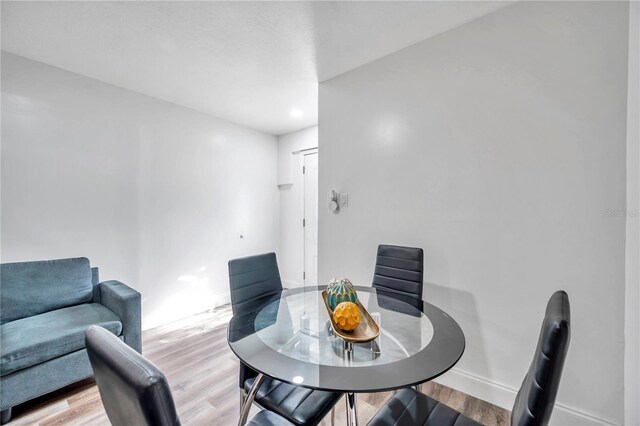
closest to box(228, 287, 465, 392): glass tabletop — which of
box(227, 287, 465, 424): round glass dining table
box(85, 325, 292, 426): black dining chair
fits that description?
box(227, 287, 465, 424): round glass dining table

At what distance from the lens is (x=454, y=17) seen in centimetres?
185

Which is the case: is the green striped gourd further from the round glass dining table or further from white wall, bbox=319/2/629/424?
white wall, bbox=319/2/629/424

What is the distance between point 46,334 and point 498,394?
9.97ft

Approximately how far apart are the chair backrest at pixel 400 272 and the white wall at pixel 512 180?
24 centimetres

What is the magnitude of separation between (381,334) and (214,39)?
2.33 m

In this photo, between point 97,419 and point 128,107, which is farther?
point 128,107

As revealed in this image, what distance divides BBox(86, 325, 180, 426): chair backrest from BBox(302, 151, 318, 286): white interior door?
3.40 m

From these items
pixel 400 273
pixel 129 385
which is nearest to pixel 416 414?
pixel 400 273

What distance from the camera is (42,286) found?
84.4 inches

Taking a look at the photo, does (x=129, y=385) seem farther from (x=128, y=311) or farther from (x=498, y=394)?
(x=498, y=394)

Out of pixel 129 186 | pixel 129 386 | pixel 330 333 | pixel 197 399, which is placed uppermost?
pixel 129 186

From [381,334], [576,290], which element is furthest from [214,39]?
[576,290]

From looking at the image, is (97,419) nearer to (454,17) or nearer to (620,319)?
(620,319)

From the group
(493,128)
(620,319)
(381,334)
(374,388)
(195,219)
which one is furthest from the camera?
(195,219)
